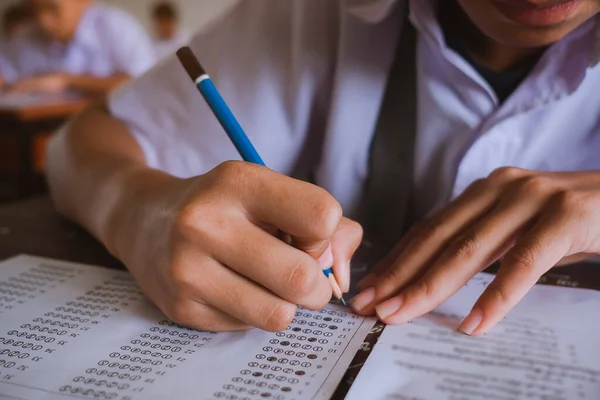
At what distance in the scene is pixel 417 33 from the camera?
585 millimetres

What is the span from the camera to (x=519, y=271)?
36 cm

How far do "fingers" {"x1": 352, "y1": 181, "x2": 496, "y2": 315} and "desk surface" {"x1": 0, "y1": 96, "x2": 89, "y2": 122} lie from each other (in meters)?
1.37

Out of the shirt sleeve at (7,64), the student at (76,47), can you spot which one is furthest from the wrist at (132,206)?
the shirt sleeve at (7,64)

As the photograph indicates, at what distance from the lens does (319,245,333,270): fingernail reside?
1.19 feet

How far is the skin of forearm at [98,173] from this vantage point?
0.45 metres

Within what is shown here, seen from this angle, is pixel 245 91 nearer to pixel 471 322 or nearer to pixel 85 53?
pixel 471 322

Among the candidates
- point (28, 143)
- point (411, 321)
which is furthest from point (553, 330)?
point (28, 143)

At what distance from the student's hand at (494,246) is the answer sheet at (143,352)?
36mm

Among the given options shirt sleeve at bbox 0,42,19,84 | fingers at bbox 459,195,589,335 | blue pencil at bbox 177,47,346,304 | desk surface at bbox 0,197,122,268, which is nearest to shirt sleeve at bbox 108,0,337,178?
desk surface at bbox 0,197,122,268

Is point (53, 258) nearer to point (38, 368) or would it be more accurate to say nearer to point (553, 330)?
point (38, 368)

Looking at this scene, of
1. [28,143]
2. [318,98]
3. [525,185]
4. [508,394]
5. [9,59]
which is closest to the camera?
[508,394]

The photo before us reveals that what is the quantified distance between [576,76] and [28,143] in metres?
1.56

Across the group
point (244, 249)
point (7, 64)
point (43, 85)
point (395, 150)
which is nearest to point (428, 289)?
point (244, 249)

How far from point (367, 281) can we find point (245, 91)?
29 cm
